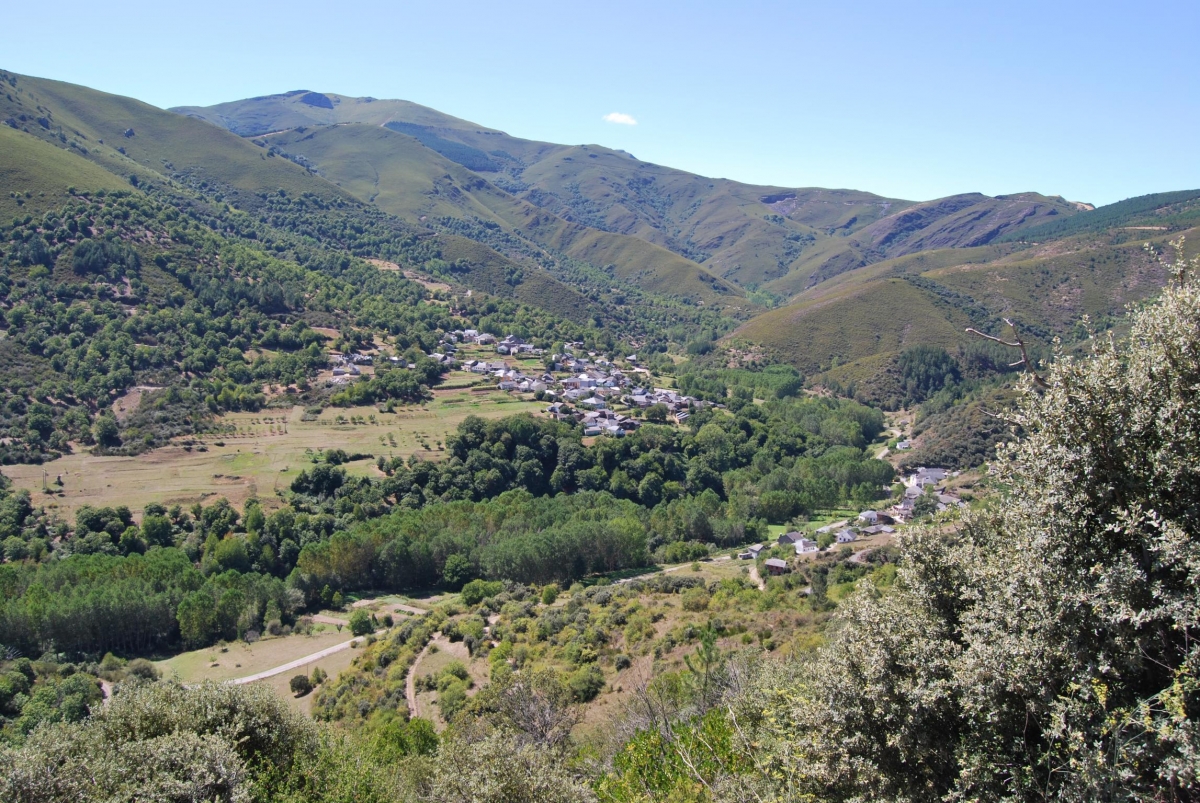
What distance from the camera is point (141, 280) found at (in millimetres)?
106000

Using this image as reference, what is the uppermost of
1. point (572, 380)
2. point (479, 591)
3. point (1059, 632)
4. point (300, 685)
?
point (1059, 632)

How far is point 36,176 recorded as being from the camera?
11419 centimetres

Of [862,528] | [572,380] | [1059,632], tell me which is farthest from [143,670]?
[572,380]

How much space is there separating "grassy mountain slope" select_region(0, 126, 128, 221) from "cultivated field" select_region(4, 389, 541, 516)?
58216 mm

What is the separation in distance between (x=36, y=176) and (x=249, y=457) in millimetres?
80509

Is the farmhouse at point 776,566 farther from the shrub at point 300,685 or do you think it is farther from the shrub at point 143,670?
the shrub at point 143,670

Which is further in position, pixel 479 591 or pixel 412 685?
pixel 479 591

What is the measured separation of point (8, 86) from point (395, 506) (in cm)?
18367

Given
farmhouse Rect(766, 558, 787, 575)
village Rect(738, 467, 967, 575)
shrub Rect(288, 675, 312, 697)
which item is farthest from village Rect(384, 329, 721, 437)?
shrub Rect(288, 675, 312, 697)

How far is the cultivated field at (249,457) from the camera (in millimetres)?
64000

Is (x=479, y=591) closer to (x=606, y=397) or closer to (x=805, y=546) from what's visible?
(x=805, y=546)

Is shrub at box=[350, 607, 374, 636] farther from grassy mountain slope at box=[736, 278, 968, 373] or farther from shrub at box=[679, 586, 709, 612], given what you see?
grassy mountain slope at box=[736, 278, 968, 373]

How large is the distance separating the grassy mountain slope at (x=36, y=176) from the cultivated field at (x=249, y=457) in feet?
191

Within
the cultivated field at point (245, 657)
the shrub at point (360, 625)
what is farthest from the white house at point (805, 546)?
the cultivated field at point (245, 657)
